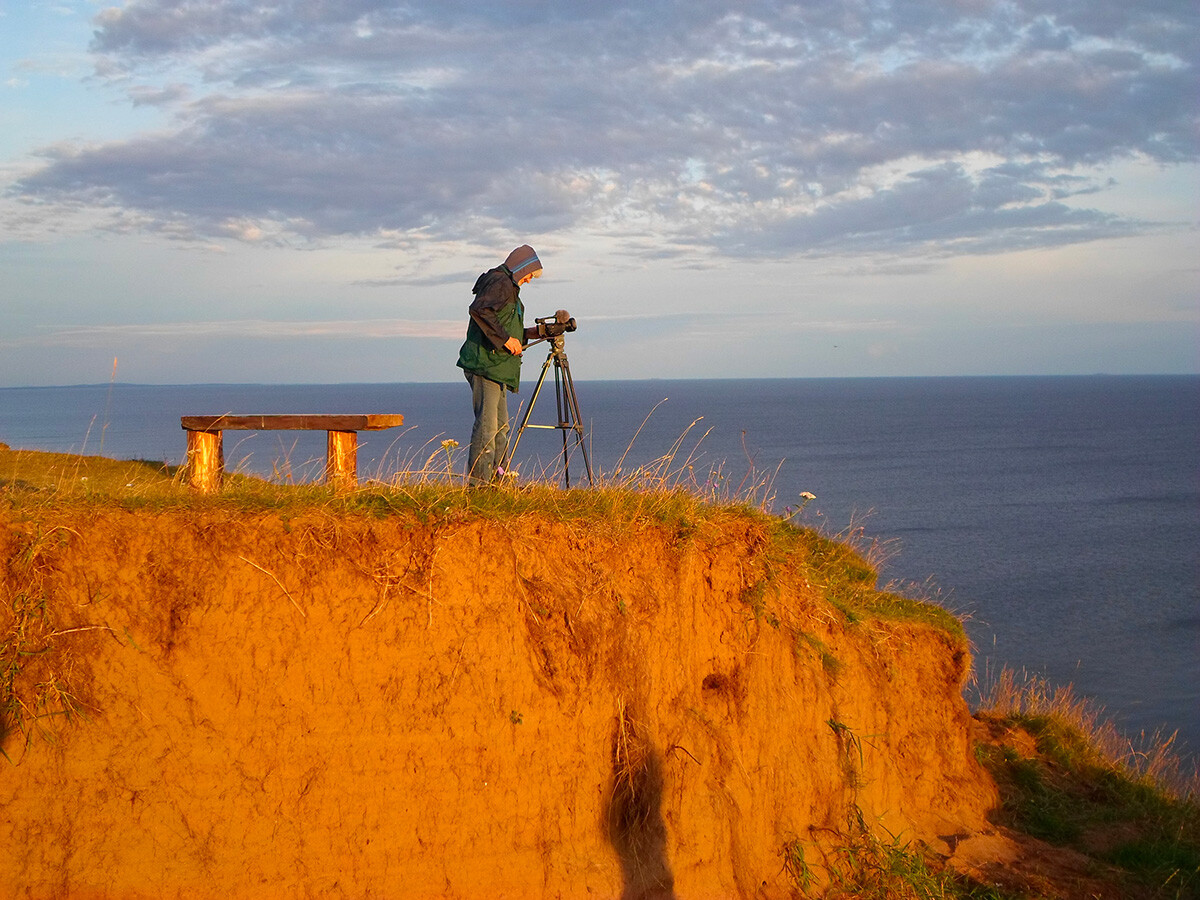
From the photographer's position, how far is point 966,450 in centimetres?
8069

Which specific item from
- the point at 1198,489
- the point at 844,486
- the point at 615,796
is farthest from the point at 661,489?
the point at 1198,489

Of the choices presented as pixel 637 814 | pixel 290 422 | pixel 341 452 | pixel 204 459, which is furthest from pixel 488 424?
pixel 637 814

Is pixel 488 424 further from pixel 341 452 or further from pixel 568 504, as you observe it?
pixel 568 504

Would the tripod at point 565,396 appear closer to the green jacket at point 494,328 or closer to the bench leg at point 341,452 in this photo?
the green jacket at point 494,328

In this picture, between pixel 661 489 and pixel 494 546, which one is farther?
pixel 661 489

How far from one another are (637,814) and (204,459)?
5.00 m

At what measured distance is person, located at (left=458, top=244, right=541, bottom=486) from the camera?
25.0 feet

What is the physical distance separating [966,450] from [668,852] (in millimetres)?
81238

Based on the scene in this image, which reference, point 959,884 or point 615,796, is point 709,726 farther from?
point 959,884

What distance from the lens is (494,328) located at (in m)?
7.61

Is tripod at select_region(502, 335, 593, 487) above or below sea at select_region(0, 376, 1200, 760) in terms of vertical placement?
above

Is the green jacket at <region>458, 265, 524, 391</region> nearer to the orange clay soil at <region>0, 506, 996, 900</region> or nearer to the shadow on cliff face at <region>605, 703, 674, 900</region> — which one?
the orange clay soil at <region>0, 506, 996, 900</region>

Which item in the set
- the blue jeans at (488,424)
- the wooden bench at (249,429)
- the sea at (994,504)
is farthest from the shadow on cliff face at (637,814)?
the wooden bench at (249,429)

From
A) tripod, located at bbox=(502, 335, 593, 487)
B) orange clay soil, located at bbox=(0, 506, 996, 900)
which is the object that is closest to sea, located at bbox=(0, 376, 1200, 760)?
tripod, located at bbox=(502, 335, 593, 487)
